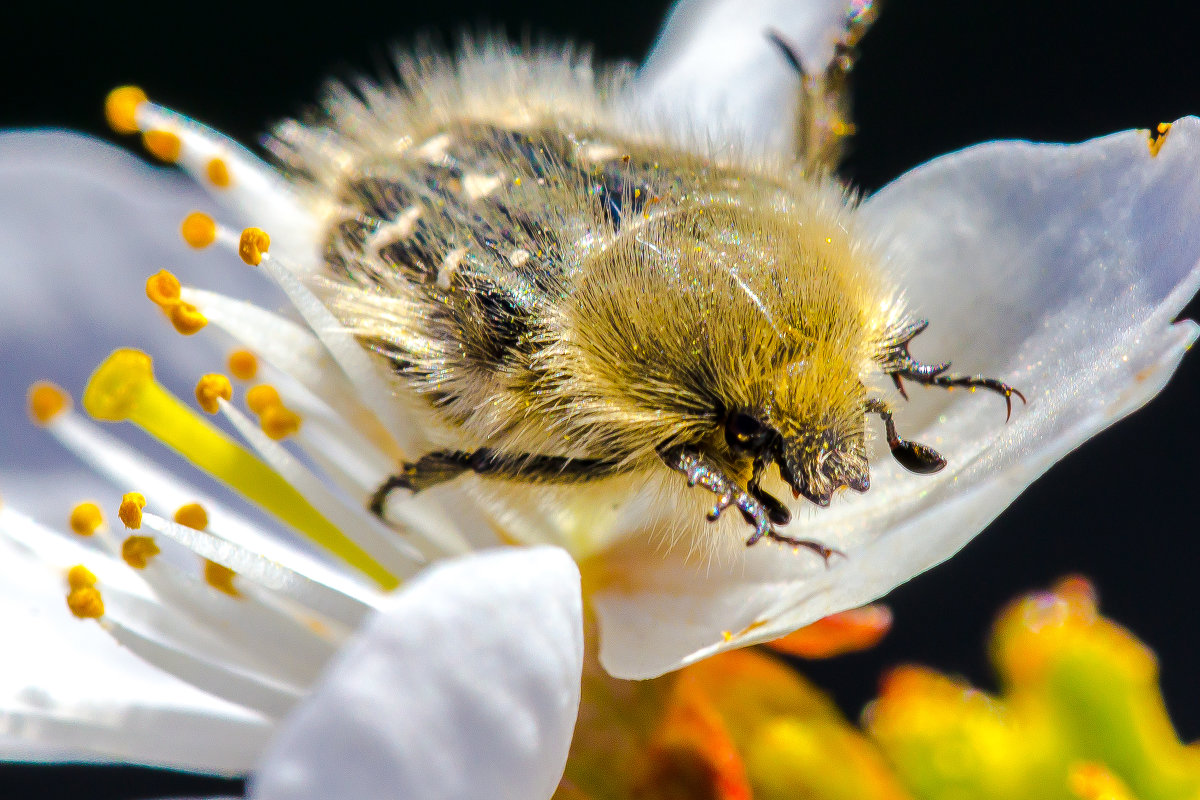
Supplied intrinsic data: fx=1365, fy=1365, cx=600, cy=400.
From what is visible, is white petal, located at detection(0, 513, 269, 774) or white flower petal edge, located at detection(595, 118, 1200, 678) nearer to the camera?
white flower petal edge, located at detection(595, 118, 1200, 678)

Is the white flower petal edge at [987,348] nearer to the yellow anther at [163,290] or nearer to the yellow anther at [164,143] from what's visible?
the yellow anther at [163,290]

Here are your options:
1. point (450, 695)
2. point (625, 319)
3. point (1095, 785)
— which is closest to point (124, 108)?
point (625, 319)

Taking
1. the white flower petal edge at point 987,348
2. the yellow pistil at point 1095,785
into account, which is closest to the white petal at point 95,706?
the white flower petal edge at point 987,348

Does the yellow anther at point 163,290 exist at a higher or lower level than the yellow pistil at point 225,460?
higher

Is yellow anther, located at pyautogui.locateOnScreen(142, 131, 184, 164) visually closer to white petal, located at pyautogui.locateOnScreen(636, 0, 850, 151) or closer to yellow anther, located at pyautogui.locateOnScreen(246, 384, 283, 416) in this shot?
yellow anther, located at pyautogui.locateOnScreen(246, 384, 283, 416)

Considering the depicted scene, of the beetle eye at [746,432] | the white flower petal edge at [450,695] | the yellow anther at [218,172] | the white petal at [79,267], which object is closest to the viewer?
the white flower petal edge at [450,695]

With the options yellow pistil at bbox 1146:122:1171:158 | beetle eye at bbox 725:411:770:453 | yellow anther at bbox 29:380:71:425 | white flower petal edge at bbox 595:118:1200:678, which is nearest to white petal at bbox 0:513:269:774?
yellow anther at bbox 29:380:71:425
